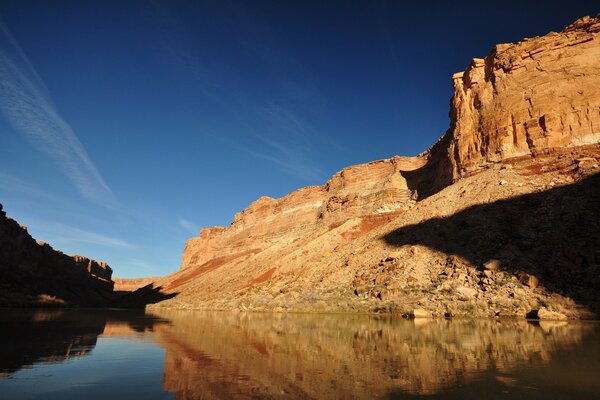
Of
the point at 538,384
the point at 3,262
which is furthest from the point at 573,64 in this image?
the point at 3,262

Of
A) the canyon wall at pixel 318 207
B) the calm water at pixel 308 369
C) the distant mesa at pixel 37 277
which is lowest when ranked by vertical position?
the calm water at pixel 308 369

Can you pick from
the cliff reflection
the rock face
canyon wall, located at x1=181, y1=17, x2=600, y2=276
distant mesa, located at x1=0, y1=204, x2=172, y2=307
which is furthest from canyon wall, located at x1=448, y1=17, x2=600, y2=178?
the rock face

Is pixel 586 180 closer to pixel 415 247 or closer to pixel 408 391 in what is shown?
pixel 415 247

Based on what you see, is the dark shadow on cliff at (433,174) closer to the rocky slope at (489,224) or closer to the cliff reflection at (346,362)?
the rocky slope at (489,224)

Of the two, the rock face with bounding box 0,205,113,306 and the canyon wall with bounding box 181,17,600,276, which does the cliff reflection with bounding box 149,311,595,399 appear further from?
the rock face with bounding box 0,205,113,306

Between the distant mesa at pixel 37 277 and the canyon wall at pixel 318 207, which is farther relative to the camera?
the canyon wall at pixel 318 207

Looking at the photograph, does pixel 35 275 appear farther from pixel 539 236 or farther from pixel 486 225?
pixel 539 236

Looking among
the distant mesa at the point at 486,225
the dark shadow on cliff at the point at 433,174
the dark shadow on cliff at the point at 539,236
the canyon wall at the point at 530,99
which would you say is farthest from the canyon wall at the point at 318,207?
the dark shadow on cliff at the point at 539,236

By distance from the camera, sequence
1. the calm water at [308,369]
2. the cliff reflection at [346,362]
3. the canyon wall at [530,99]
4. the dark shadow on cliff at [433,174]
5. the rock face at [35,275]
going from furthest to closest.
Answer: the rock face at [35,275] → the dark shadow on cliff at [433,174] → the canyon wall at [530,99] → the cliff reflection at [346,362] → the calm water at [308,369]

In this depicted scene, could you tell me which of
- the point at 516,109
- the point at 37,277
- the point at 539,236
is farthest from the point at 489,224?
the point at 37,277

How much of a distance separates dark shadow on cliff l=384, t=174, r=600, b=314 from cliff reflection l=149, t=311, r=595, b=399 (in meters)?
9.46

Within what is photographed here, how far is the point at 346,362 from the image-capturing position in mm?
8938

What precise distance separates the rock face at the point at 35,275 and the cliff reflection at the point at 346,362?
5702 cm

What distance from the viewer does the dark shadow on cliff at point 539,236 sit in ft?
73.8
